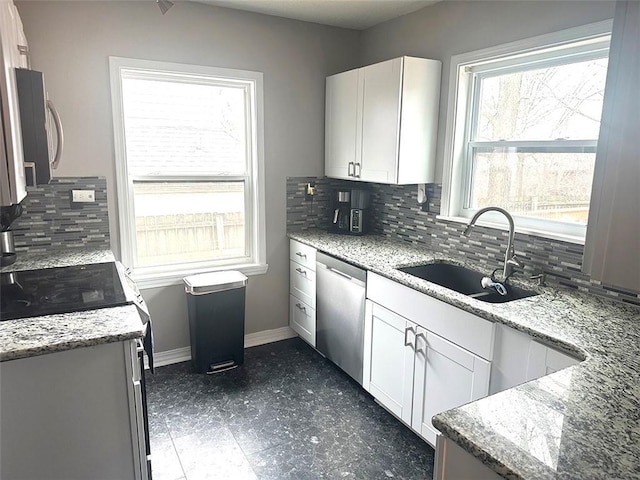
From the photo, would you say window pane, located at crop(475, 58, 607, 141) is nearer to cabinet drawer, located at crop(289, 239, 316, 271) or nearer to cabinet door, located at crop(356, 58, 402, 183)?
cabinet door, located at crop(356, 58, 402, 183)

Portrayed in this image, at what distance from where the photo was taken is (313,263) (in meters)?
3.12

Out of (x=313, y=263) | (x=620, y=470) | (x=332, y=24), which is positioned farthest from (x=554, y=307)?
(x=332, y=24)

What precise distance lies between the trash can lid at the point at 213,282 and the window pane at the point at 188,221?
9.7 inches

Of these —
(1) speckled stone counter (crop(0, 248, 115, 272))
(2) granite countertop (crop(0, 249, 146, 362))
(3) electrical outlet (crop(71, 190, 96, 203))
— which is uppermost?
(3) electrical outlet (crop(71, 190, 96, 203))

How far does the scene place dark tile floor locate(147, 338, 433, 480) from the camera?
2117mm

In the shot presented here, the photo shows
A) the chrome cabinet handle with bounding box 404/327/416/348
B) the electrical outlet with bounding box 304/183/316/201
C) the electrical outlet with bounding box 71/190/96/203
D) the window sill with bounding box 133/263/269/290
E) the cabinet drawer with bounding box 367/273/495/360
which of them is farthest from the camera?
the electrical outlet with bounding box 304/183/316/201

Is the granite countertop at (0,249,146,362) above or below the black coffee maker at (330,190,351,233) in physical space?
below

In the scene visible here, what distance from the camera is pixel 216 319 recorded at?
2.97m

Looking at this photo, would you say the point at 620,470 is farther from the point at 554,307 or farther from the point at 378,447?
the point at 378,447

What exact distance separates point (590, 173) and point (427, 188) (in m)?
1.04

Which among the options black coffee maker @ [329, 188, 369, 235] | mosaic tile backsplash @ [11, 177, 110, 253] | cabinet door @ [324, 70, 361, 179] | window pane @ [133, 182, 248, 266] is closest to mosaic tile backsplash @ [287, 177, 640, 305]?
black coffee maker @ [329, 188, 369, 235]

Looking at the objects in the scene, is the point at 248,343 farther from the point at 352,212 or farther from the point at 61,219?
the point at 61,219

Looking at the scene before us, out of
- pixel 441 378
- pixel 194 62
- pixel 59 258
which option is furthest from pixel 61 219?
pixel 441 378

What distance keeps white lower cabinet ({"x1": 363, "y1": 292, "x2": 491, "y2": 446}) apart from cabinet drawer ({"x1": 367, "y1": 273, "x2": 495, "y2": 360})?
34 millimetres
